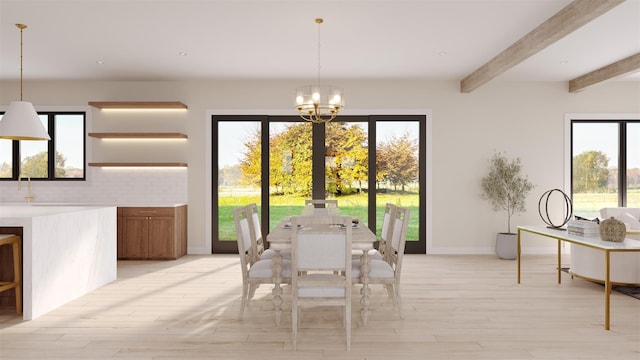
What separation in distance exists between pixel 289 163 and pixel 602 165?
5.19 metres

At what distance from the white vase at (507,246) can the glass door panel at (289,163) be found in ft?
10.1

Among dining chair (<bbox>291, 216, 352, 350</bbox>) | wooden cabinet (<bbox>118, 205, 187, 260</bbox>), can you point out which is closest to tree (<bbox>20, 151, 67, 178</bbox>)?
wooden cabinet (<bbox>118, 205, 187, 260</bbox>)

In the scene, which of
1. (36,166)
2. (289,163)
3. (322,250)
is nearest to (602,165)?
(289,163)

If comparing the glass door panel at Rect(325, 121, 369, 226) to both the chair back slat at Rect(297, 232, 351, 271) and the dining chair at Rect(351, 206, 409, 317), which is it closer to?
the dining chair at Rect(351, 206, 409, 317)

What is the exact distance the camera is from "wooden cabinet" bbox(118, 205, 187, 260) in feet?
21.1

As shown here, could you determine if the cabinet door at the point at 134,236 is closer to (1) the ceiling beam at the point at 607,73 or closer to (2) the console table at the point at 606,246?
(2) the console table at the point at 606,246

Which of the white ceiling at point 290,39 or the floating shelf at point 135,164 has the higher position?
the white ceiling at point 290,39

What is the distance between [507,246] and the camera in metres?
6.66

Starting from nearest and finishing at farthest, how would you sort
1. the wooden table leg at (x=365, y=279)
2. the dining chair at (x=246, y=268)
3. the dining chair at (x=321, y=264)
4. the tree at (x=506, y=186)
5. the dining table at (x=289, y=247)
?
the dining chair at (x=321, y=264) < the dining table at (x=289, y=247) < the wooden table leg at (x=365, y=279) < the dining chair at (x=246, y=268) < the tree at (x=506, y=186)

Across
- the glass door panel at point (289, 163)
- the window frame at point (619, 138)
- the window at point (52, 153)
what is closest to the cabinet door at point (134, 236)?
the window at point (52, 153)

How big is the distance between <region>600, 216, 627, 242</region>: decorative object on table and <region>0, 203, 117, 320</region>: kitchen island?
5.01 m

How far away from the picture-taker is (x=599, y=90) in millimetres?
7145

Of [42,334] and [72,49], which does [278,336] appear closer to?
[42,334]

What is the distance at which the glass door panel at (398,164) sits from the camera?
281 inches
